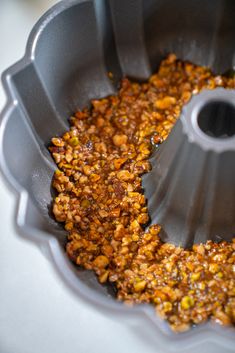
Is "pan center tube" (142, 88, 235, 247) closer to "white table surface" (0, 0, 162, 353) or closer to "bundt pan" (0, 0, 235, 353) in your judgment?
"bundt pan" (0, 0, 235, 353)

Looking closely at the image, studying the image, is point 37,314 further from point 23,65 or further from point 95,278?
point 23,65

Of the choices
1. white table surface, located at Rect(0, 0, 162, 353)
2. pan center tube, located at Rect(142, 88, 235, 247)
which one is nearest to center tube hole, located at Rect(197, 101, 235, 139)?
pan center tube, located at Rect(142, 88, 235, 247)

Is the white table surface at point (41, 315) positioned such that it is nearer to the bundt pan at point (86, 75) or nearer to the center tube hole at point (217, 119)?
the bundt pan at point (86, 75)

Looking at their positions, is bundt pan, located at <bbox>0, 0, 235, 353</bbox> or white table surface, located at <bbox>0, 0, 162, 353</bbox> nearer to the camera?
bundt pan, located at <bbox>0, 0, 235, 353</bbox>

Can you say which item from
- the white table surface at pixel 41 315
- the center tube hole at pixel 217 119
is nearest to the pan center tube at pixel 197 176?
the center tube hole at pixel 217 119

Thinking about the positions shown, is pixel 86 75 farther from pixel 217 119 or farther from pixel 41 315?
pixel 41 315

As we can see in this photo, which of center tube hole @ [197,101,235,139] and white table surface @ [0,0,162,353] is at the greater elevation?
center tube hole @ [197,101,235,139]

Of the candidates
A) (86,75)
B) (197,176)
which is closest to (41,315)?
(197,176)
